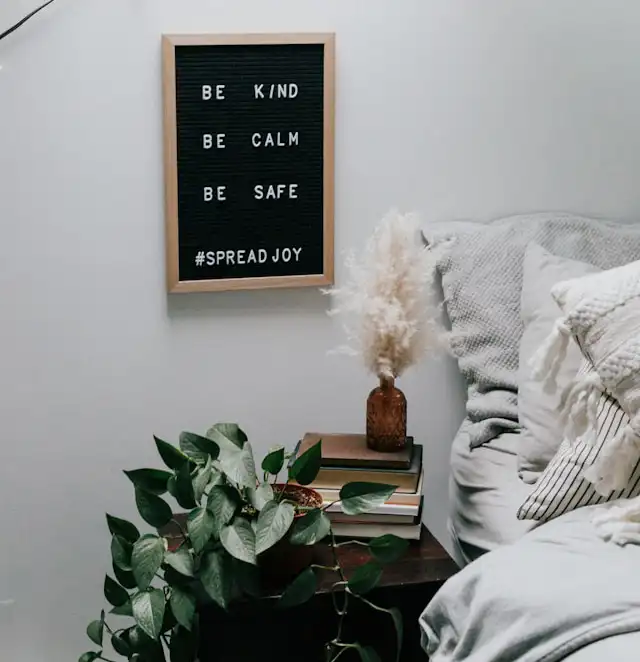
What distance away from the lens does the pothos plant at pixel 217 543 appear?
58.4 inches

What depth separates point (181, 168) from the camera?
1.95 meters

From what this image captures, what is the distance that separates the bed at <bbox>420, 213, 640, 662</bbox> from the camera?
1180 mm

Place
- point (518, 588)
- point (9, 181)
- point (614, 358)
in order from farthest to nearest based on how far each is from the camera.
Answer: point (9, 181)
point (614, 358)
point (518, 588)

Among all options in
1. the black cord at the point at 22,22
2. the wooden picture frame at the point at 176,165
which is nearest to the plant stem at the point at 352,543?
the wooden picture frame at the point at 176,165

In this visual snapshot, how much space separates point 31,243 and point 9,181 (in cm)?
12

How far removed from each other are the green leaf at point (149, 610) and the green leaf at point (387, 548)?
32cm

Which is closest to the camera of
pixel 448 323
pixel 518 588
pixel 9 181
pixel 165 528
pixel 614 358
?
pixel 518 588

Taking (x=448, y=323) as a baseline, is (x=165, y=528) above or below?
below

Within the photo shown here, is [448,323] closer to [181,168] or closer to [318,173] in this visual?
[318,173]

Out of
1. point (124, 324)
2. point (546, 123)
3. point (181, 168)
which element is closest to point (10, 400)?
point (124, 324)

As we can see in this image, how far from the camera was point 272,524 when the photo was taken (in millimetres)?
1488

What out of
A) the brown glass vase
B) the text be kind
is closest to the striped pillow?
the brown glass vase

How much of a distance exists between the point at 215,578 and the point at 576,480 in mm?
535

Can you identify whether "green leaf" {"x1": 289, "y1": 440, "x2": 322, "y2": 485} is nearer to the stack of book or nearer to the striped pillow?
the stack of book
